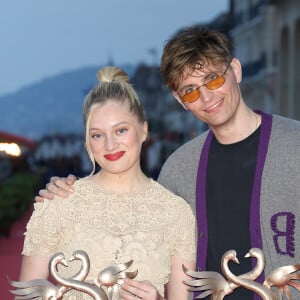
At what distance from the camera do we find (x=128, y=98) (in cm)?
385

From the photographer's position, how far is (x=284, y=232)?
13.7 feet

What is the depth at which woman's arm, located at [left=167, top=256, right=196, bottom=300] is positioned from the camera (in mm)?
3863

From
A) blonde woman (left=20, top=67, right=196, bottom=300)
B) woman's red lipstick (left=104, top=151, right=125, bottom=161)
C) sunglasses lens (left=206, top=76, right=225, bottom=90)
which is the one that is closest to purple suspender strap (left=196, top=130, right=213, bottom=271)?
blonde woman (left=20, top=67, right=196, bottom=300)

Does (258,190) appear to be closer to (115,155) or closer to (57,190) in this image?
(115,155)

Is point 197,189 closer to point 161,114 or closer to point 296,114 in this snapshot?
point 296,114

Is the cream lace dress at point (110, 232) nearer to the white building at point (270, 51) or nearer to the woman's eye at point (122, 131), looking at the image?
the woman's eye at point (122, 131)

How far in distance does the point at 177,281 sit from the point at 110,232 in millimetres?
323

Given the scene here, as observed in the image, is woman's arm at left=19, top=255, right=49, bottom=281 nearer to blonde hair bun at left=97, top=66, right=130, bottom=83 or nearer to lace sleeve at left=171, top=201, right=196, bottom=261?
lace sleeve at left=171, top=201, right=196, bottom=261

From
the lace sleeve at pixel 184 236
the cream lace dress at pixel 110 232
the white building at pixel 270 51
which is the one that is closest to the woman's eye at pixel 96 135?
the cream lace dress at pixel 110 232

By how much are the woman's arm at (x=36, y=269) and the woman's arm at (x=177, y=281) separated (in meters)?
0.47

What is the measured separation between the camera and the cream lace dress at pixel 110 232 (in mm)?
3746

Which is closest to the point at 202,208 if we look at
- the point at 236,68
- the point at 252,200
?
the point at 252,200

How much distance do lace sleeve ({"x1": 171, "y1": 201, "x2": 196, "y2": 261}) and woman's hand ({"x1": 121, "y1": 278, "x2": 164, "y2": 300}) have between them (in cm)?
33

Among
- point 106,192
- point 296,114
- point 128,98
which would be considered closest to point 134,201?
point 106,192
